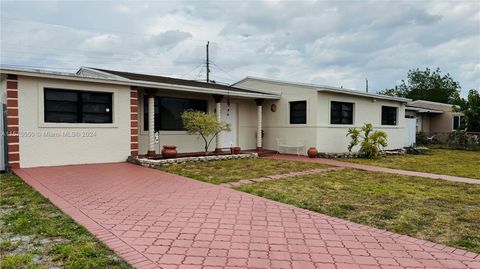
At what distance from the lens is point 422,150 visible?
17.9 metres

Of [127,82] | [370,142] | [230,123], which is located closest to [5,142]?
[127,82]

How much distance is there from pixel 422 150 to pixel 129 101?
15199 mm

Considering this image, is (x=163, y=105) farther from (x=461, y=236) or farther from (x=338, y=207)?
(x=461, y=236)

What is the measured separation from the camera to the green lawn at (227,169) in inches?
330

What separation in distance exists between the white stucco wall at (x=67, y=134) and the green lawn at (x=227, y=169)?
206 cm

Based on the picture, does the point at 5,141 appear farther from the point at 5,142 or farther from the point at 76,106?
the point at 76,106

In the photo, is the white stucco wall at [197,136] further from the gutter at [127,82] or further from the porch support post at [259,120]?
the gutter at [127,82]

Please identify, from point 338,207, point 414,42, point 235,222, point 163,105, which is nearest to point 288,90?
point 163,105

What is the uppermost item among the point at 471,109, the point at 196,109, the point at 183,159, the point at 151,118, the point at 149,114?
the point at 471,109

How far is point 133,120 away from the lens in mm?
11250

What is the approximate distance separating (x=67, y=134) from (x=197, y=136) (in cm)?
527

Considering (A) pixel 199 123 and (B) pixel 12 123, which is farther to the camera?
(A) pixel 199 123

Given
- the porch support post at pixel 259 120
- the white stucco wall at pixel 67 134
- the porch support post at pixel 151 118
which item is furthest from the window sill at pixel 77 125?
the porch support post at pixel 259 120

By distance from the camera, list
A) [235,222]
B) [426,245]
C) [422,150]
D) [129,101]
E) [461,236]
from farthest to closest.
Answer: [422,150]
[129,101]
[235,222]
[461,236]
[426,245]
